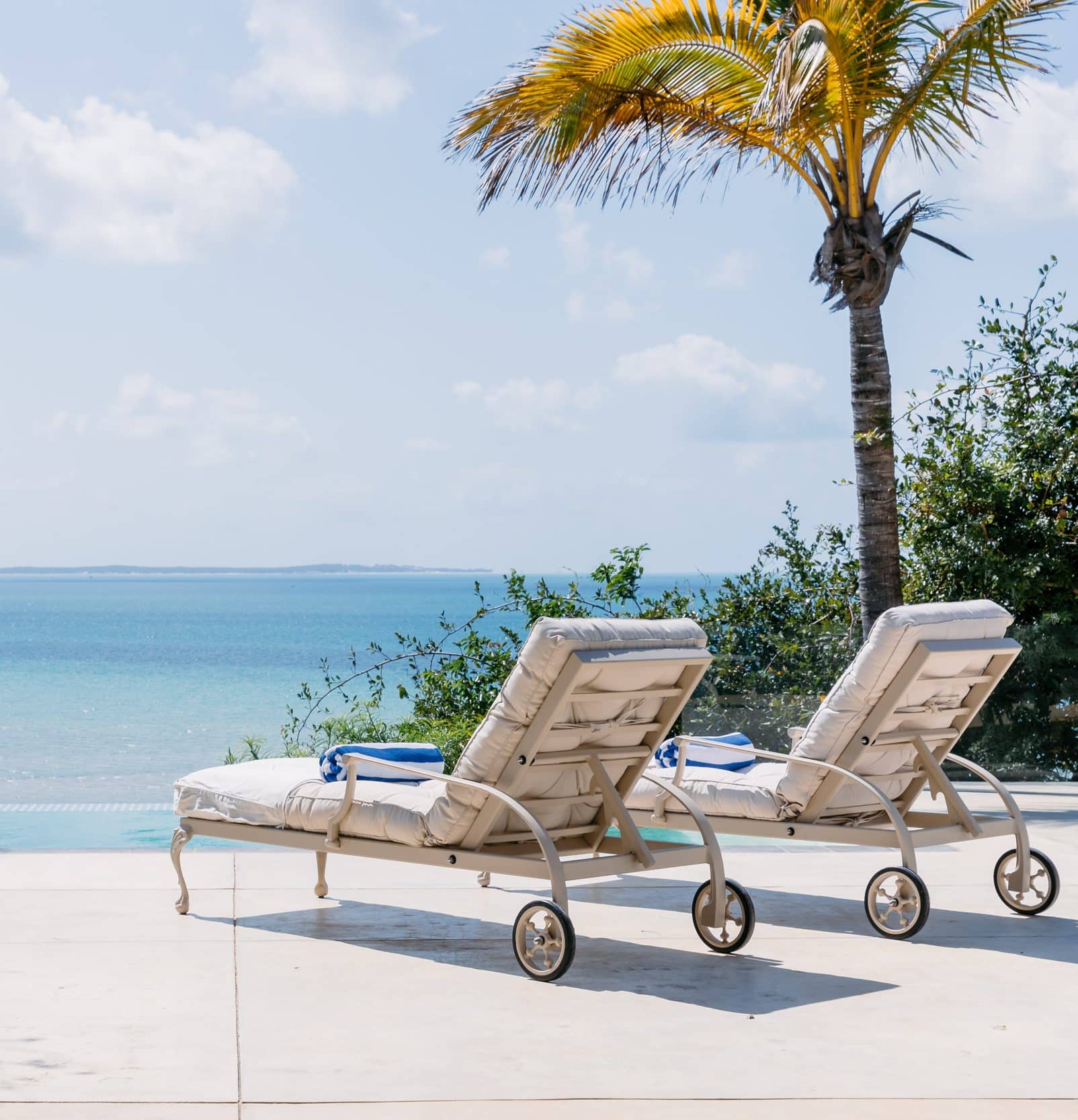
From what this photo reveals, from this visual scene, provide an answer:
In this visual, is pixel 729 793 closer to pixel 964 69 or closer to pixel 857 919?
pixel 857 919

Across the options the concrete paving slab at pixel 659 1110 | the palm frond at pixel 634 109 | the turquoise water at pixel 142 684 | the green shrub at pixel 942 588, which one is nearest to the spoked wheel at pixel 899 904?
the concrete paving slab at pixel 659 1110

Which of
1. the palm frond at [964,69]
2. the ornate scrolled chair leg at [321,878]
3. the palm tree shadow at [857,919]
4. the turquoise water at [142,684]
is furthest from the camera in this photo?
the turquoise water at [142,684]

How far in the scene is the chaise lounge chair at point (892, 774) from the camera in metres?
6.08

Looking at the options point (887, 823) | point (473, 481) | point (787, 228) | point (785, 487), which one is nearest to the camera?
point (887, 823)

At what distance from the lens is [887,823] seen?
674cm

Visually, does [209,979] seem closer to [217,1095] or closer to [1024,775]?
[217,1095]

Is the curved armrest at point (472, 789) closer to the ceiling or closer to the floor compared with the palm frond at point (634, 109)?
closer to the floor

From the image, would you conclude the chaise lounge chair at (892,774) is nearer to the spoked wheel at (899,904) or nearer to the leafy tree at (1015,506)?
the spoked wheel at (899,904)

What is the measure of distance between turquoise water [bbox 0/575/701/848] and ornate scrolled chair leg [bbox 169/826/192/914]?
2.16m

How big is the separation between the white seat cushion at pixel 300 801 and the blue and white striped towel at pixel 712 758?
3.69 ft

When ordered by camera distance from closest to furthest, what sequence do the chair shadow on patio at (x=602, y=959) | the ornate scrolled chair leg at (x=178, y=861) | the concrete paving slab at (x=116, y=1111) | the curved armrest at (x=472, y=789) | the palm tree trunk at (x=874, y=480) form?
the concrete paving slab at (x=116, y=1111) < the chair shadow on patio at (x=602, y=959) < the curved armrest at (x=472, y=789) < the ornate scrolled chair leg at (x=178, y=861) < the palm tree trunk at (x=874, y=480)

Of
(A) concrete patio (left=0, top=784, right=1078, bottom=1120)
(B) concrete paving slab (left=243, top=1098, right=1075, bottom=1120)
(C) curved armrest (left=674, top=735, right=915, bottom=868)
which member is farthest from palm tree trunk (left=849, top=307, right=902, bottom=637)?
(B) concrete paving slab (left=243, top=1098, right=1075, bottom=1120)

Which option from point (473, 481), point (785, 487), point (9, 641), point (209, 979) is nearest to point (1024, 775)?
point (209, 979)

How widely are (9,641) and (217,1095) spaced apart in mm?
71441
